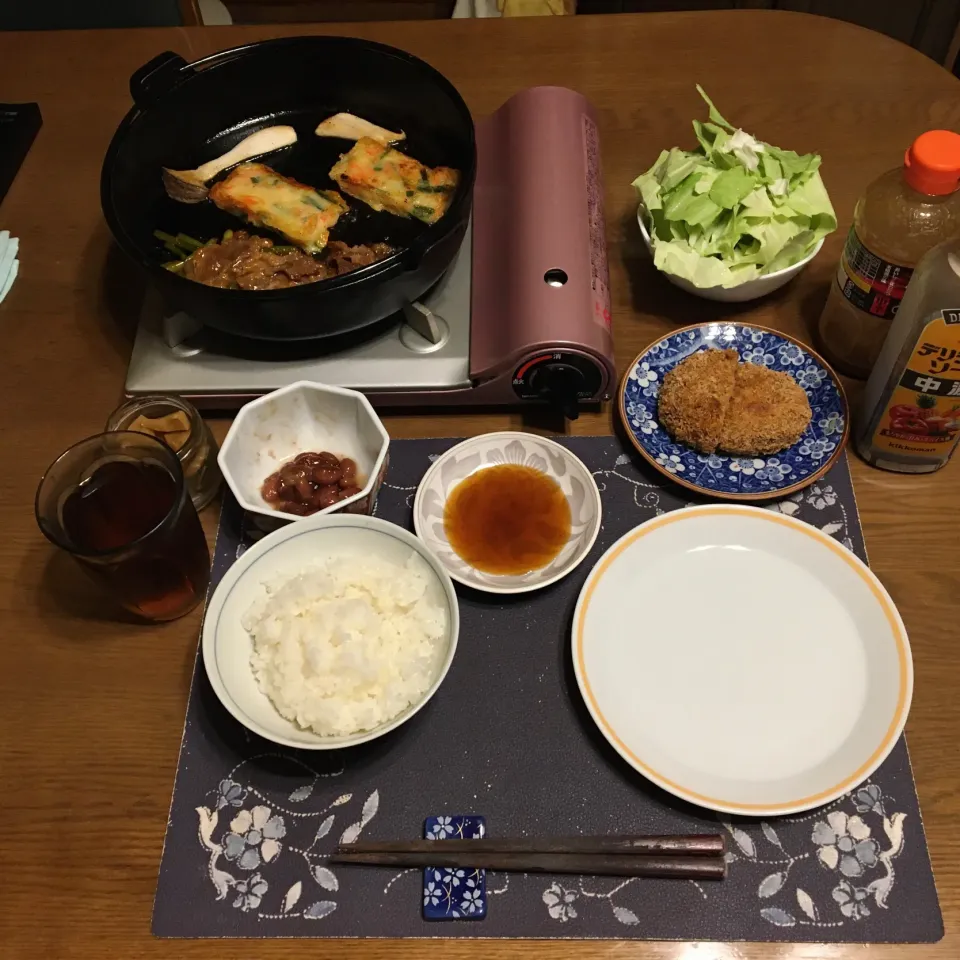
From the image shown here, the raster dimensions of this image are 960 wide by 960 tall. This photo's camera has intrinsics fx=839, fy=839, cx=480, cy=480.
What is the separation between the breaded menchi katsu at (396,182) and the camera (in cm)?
144

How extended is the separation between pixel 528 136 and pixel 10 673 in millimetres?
1187

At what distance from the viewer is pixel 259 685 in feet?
3.58

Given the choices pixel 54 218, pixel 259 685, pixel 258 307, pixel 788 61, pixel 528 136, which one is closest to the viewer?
pixel 259 685

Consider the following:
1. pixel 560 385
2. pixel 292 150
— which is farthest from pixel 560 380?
pixel 292 150

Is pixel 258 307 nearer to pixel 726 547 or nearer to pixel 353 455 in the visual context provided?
pixel 353 455

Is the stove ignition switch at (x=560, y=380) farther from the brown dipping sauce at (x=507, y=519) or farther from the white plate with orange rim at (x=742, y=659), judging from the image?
the white plate with orange rim at (x=742, y=659)

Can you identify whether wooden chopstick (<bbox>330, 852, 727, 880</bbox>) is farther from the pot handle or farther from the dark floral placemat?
the pot handle

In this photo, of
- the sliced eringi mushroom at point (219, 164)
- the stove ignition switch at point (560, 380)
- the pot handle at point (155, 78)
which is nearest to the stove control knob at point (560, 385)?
the stove ignition switch at point (560, 380)

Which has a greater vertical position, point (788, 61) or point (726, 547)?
point (788, 61)

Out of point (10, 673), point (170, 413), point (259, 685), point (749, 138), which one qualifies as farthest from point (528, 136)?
point (10, 673)

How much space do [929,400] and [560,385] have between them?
524 mm

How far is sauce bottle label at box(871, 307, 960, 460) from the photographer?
1.10 meters

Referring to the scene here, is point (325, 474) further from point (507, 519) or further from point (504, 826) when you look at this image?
point (504, 826)

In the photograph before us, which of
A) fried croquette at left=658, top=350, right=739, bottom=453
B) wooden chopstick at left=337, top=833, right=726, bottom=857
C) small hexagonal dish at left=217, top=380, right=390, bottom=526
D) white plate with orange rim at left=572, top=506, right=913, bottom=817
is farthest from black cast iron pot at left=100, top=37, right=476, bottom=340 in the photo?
wooden chopstick at left=337, top=833, right=726, bottom=857
